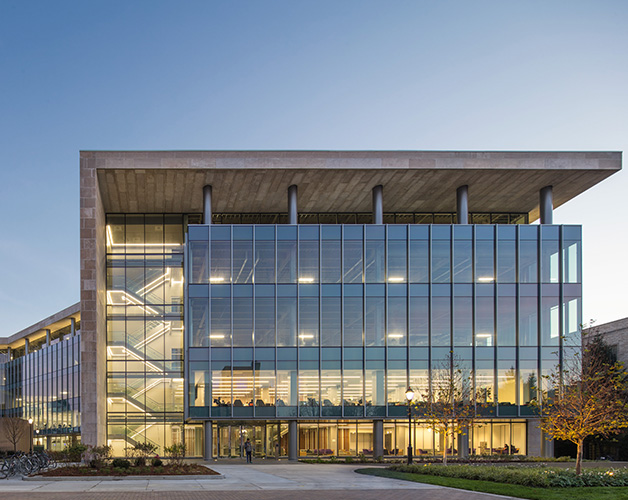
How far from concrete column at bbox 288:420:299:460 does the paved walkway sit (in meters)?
13.9

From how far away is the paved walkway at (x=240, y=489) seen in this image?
18.6 metres

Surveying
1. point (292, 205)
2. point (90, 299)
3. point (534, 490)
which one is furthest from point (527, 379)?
point (90, 299)

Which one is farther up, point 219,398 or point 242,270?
point 242,270

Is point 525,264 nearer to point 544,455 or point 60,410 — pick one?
point 544,455

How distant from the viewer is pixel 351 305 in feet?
129

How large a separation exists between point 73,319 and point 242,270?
30.6 meters

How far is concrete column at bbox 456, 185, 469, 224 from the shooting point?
40906mm

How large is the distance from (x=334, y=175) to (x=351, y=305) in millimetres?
7775

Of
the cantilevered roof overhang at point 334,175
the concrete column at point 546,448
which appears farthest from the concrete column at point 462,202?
the concrete column at point 546,448

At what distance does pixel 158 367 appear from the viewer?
44.0m

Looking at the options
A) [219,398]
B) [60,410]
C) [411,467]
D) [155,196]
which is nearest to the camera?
[411,467]

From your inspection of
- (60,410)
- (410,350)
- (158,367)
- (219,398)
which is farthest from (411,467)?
(60,410)

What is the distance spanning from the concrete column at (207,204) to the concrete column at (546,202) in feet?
66.9

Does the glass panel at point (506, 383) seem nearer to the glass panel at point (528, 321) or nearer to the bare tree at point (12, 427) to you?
the glass panel at point (528, 321)
